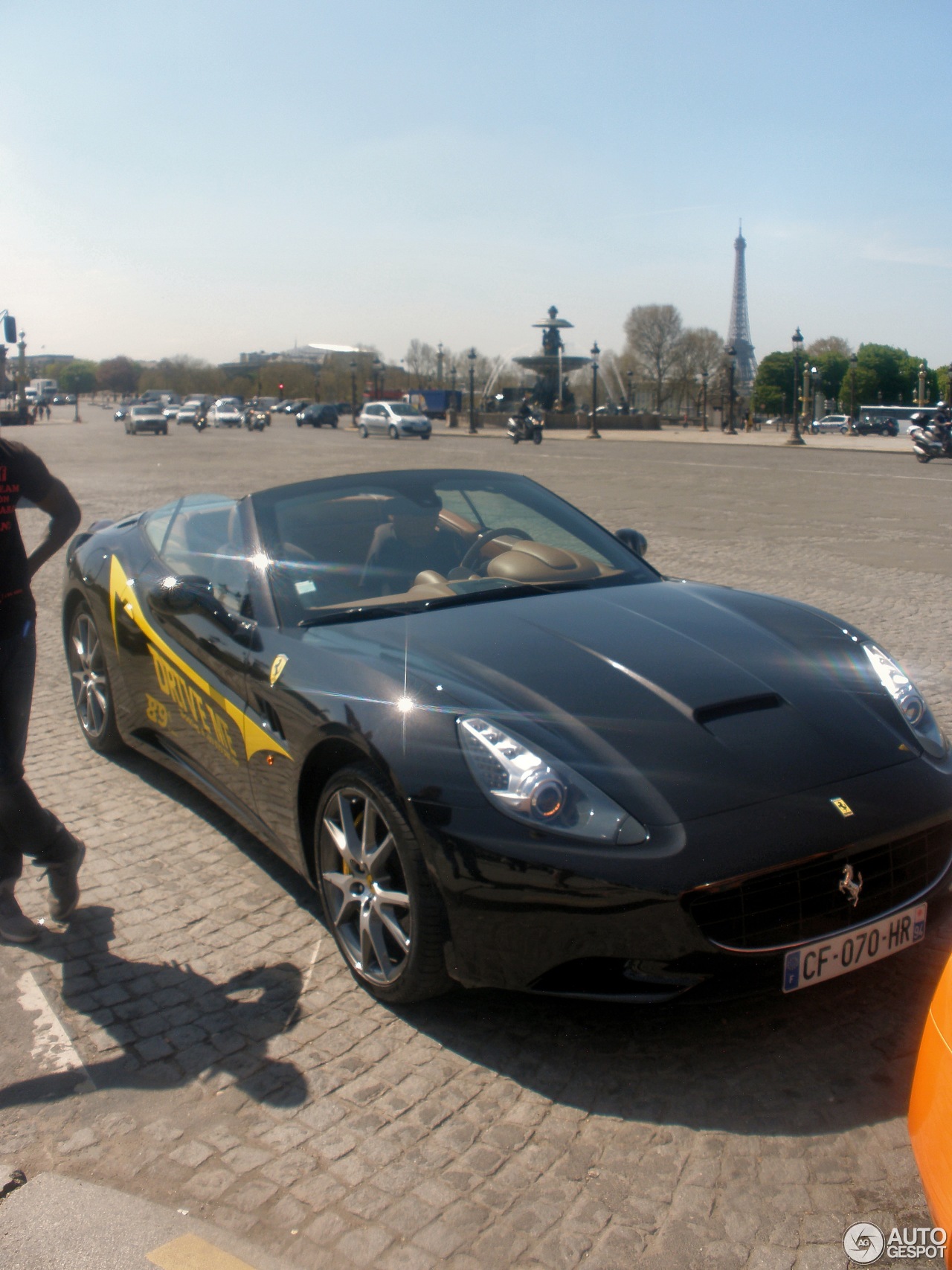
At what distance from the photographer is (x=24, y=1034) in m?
3.02

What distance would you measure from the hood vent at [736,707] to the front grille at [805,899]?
47cm

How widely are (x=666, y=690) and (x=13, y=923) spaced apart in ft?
7.07

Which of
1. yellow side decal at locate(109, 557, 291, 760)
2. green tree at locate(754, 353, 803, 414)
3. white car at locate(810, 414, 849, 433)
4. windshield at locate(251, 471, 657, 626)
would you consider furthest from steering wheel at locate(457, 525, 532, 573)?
green tree at locate(754, 353, 803, 414)

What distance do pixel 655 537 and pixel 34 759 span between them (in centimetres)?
919

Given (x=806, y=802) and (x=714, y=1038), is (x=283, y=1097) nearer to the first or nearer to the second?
(x=714, y=1038)

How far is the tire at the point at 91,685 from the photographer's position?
201 inches

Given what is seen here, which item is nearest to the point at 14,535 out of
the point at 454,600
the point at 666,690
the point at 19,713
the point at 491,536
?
the point at 19,713

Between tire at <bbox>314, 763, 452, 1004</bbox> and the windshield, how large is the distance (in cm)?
73

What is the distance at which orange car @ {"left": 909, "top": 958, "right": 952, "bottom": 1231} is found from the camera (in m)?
1.74

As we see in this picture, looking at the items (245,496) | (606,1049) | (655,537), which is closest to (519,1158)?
(606,1049)

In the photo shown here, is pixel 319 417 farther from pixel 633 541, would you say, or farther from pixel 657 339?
pixel 633 541

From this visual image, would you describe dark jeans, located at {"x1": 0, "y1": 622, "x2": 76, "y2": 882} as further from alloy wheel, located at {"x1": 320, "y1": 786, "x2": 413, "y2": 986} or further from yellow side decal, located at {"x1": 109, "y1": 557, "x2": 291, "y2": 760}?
alloy wheel, located at {"x1": 320, "y1": 786, "x2": 413, "y2": 986}

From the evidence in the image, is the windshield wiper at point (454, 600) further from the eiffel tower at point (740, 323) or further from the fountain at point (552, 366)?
the eiffel tower at point (740, 323)

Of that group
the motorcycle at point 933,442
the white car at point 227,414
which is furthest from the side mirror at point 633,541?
the white car at point 227,414
